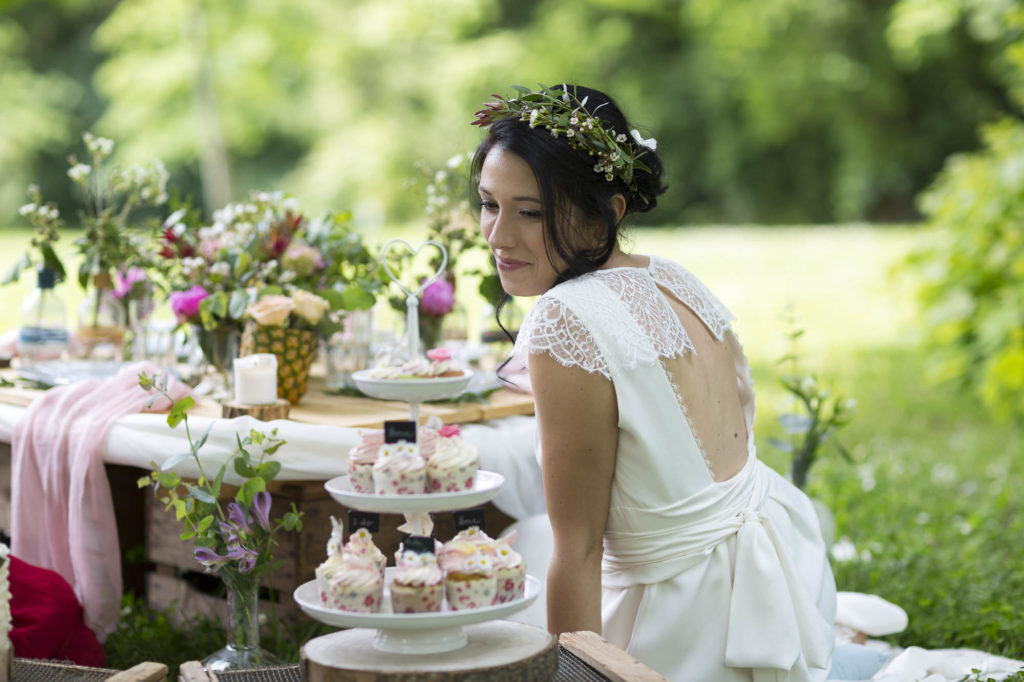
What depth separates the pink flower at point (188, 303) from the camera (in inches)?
111

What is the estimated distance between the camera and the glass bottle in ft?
10.8

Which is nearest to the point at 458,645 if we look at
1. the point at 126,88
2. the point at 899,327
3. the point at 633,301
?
the point at 633,301

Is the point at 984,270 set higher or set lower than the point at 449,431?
higher

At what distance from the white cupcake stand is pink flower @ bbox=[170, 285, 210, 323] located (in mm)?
1336

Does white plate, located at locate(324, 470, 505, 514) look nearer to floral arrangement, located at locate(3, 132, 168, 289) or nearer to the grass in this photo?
the grass

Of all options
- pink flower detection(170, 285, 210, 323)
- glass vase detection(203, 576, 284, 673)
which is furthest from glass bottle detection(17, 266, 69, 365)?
glass vase detection(203, 576, 284, 673)

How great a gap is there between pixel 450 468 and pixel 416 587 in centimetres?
17

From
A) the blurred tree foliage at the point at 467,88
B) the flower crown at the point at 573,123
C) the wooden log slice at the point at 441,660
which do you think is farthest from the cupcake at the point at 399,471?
the blurred tree foliage at the point at 467,88

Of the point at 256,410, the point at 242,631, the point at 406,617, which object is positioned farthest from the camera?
the point at 256,410

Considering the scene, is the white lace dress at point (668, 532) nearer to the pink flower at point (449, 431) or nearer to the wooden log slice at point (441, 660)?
the pink flower at point (449, 431)

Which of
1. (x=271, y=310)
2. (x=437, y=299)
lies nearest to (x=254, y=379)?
(x=271, y=310)

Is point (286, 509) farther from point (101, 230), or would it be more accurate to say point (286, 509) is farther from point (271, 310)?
point (101, 230)

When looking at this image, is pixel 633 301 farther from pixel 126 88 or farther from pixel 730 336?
pixel 126 88

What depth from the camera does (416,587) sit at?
150 cm
